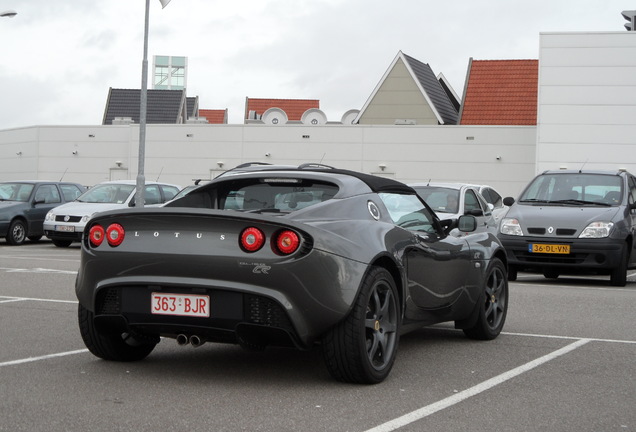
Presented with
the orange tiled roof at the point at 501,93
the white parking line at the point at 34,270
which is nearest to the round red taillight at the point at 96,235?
the white parking line at the point at 34,270

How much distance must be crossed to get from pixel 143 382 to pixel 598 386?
110 inches

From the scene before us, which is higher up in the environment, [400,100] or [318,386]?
[400,100]

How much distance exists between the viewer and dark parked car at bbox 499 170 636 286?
48.8 feet

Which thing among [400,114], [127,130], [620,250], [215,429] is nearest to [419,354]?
[215,429]

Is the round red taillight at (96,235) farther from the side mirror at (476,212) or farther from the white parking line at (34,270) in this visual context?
the side mirror at (476,212)

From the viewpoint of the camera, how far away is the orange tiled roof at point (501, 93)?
168 ft

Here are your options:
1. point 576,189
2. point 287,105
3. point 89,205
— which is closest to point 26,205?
point 89,205

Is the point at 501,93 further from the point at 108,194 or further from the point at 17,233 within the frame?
the point at 17,233

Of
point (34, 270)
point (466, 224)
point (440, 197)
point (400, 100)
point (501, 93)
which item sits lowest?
point (34, 270)

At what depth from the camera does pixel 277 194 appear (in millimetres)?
6891

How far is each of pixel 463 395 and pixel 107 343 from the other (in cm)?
234

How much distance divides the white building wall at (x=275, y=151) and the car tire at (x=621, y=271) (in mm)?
24864

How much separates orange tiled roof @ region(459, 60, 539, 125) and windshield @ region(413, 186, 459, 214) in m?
33.4

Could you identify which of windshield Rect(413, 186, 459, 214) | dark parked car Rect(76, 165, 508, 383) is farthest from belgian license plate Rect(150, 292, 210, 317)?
windshield Rect(413, 186, 459, 214)
